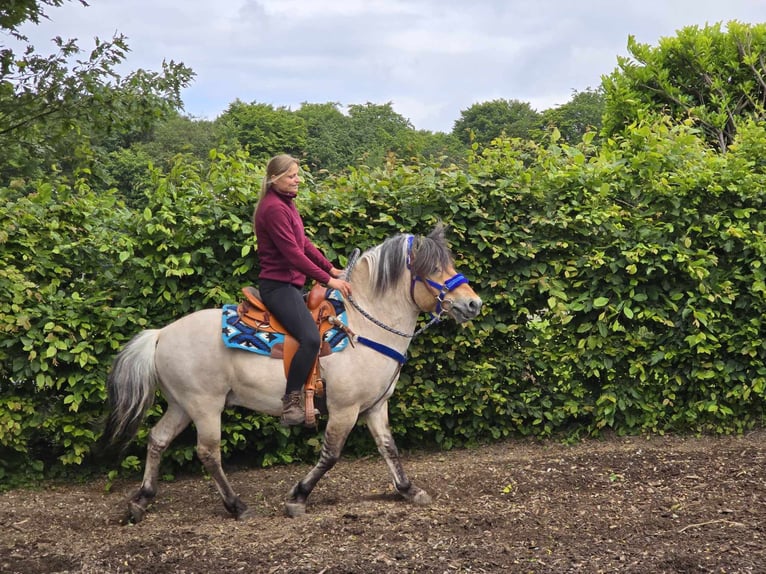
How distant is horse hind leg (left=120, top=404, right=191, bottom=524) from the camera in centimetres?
549

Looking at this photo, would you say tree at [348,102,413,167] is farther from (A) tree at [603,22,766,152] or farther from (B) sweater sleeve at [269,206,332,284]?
(B) sweater sleeve at [269,206,332,284]

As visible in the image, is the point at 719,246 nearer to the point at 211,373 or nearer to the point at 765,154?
the point at 765,154

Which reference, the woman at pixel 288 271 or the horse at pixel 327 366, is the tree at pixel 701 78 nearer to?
the horse at pixel 327 366

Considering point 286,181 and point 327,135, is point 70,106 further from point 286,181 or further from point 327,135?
point 327,135

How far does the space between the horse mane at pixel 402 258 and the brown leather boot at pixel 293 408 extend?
933mm

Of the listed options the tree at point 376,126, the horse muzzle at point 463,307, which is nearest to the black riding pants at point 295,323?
the horse muzzle at point 463,307

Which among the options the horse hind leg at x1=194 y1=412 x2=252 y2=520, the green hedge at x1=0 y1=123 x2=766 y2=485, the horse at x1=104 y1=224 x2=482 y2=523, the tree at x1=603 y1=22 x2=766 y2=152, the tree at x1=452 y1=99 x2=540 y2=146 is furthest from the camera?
the tree at x1=452 y1=99 x2=540 y2=146

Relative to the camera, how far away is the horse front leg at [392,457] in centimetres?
541

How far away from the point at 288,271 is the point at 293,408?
0.95 meters

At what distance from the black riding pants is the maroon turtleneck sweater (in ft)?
0.29

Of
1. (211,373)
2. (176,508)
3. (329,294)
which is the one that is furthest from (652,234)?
(176,508)

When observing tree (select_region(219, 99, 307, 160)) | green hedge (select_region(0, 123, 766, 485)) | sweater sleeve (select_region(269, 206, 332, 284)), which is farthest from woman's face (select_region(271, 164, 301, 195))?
tree (select_region(219, 99, 307, 160))

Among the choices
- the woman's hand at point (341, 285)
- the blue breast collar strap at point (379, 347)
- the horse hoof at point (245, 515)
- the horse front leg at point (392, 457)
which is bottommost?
the horse hoof at point (245, 515)

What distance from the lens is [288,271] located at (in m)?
5.19
